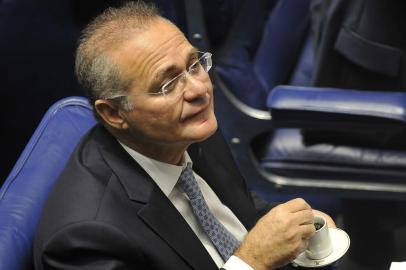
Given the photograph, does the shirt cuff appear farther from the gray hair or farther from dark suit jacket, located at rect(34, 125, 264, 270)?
the gray hair

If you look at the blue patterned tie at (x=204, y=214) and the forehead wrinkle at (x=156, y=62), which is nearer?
the forehead wrinkle at (x=156, y=62)

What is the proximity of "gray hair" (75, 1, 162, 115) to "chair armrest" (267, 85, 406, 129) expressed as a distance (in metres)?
0.54

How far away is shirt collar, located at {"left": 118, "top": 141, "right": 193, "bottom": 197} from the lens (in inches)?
43.0

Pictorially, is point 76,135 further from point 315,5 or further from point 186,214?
point 315,5

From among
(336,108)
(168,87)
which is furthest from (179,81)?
(336,108)

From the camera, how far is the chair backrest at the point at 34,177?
1.01 m

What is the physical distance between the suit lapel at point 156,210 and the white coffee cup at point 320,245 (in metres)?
0.17

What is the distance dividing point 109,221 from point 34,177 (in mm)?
226

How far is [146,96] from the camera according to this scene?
3.37 feet

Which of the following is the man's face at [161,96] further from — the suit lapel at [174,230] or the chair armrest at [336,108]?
the chair armrest at [336,108]

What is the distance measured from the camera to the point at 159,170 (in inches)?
43.3

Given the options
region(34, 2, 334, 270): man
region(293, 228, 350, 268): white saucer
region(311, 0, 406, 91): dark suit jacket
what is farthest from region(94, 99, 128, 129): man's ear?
region(311, 0, 406, 91): dark suit jacket

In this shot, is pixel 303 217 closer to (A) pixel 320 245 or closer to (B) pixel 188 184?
(A) pixel 320 245

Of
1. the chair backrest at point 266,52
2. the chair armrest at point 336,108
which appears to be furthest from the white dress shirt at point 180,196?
the chair backrest at point 266,52
